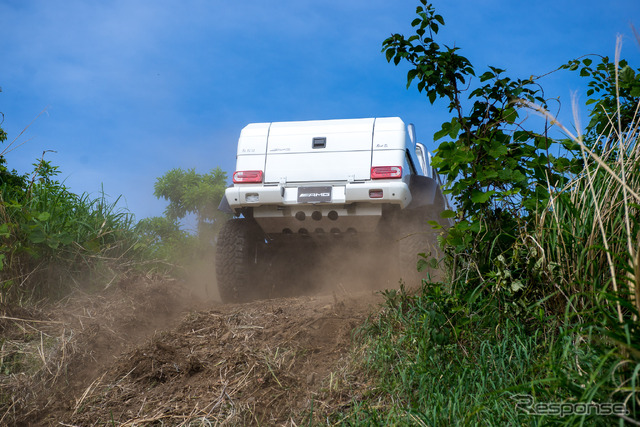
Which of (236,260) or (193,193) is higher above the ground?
(193,193)

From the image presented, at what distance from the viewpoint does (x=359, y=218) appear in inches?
246

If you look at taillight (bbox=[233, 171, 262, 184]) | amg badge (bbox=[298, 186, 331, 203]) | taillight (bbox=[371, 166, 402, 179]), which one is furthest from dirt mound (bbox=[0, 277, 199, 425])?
taillight (bbox=[371, 166, 402, 179])

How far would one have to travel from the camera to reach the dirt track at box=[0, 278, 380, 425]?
11.7 ft

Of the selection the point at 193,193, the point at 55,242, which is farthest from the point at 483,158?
the point at 193,193

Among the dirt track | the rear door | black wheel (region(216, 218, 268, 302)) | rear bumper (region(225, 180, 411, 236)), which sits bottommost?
the dirt track

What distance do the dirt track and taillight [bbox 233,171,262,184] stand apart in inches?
59.0

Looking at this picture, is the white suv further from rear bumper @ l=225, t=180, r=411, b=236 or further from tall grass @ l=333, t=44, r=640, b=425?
tall grass @ l=333, t=44, r=640, b=425

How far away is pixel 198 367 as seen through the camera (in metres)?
4.07

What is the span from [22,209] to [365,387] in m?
4.65

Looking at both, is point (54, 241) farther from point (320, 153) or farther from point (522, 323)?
point (522, 323)

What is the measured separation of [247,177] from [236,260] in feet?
3.37

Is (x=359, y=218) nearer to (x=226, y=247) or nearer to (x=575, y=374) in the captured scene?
(x=226, y=247)

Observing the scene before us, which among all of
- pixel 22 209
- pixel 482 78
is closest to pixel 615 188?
pixel 482 78

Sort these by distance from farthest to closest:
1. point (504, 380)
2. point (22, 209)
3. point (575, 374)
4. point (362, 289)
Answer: point (362, 289), point (22, 209), point (504, 380), point (575, 374)
